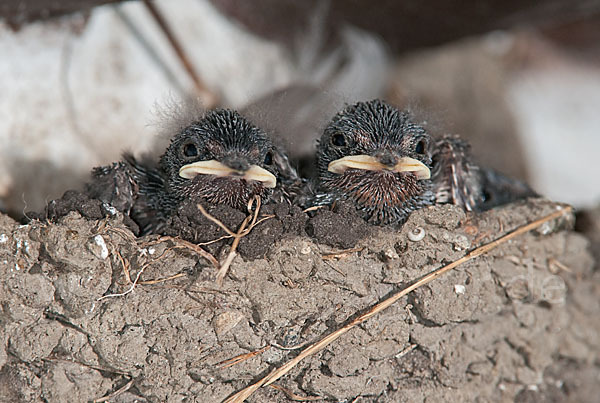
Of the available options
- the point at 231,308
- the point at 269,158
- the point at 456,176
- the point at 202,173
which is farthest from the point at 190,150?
the point at 456,176

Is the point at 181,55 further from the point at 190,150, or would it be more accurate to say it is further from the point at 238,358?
the point at 238,358

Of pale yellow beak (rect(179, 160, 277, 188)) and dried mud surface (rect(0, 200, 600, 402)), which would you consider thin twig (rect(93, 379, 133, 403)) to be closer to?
dried mud surface (rect(0, 200, 600, 402))

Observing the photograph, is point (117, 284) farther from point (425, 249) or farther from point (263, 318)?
point (425, 249)

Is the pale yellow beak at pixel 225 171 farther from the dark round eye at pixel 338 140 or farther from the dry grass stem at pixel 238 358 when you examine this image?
the dry grass stem at pixel 238 358

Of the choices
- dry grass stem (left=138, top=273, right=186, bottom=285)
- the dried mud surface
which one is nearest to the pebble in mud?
the dried mud surface

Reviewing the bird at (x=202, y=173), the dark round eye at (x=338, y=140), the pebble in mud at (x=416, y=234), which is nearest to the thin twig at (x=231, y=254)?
the bird at (x=202, y=173)

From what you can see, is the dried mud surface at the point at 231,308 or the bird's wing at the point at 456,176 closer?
the dried mud surface at the point at 231,308
